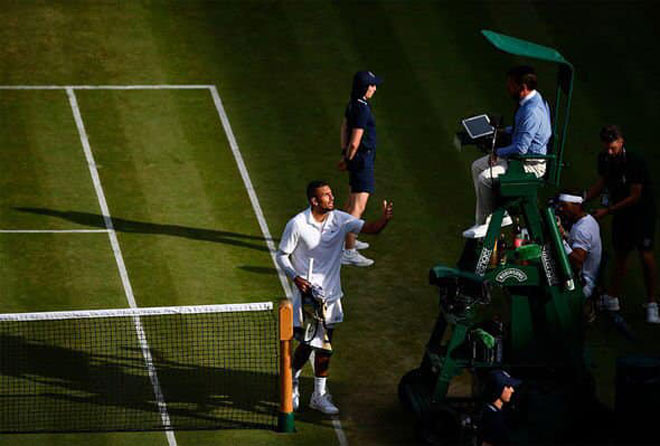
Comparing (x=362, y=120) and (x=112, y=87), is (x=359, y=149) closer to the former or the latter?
(x=362, y=120)

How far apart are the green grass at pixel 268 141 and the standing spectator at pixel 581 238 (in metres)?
0.76

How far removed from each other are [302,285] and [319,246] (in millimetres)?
506

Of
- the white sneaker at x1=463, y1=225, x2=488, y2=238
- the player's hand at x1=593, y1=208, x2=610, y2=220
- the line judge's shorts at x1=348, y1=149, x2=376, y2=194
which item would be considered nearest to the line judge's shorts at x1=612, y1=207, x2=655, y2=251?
the player's hand at x1=593, y1=208, x2=610, y2=220

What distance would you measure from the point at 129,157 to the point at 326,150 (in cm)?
295

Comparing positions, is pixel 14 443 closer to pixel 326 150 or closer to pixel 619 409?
pixel 619 409

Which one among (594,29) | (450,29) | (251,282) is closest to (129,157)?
(251,282)

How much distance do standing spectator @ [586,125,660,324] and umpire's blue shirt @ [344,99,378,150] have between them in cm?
309

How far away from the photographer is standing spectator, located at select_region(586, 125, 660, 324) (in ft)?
62.2

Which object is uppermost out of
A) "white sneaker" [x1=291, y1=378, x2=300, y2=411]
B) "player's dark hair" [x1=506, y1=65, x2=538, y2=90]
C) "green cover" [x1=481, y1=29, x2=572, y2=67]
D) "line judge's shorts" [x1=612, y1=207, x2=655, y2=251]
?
"green cover" [x1=481, y1=29, x2=572, y2=67]

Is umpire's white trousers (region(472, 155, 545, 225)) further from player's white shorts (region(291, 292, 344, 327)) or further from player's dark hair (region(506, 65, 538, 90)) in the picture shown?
player's white shorts (region(291, 292, 344, 327))

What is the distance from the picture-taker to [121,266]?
2062cm

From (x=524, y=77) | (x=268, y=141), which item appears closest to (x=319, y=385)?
(x=524, y=77)

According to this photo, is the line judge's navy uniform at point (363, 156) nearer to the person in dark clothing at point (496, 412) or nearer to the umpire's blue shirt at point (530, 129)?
the umpire's blue shirt at point (530, 129)

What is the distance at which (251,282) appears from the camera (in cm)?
2028
